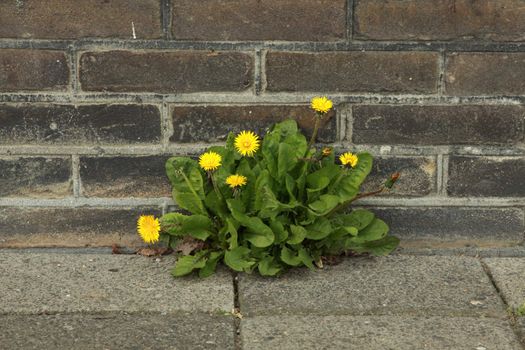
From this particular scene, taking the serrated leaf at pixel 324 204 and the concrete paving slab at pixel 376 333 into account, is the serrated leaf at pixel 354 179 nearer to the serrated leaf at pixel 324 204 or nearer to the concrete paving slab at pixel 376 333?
the serrated leaf at pixel 324 204

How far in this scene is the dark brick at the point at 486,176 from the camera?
2.61 m

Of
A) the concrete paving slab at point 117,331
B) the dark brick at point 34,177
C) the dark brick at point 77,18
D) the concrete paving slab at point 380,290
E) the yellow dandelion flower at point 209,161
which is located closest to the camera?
the concrete paving slab at point 117,331

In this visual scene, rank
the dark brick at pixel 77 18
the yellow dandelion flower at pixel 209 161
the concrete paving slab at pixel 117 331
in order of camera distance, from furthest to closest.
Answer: the dark brick at pixel 77 18 → the yellow dandelion flower at pixel 209 161 → the concrete paving slab at pixel 117 331

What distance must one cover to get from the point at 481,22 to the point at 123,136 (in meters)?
1.09

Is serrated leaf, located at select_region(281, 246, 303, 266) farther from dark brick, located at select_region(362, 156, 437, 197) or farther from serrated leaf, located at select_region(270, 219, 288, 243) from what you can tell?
dark brick, located at select_region(362, 156, 437, 197)

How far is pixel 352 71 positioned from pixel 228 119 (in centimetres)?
39

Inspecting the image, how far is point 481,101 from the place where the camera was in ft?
8.43

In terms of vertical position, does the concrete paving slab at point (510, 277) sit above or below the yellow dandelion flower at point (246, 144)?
below

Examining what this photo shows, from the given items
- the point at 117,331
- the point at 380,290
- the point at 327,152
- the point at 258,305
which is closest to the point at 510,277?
the point at 380,290

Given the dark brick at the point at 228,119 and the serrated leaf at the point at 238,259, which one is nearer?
the serrated leaf at the point at 238,259

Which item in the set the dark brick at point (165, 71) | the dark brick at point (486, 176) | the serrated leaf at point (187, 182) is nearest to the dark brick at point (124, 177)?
the serrated leaf at point (187, 182)

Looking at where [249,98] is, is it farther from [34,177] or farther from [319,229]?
[34,177]

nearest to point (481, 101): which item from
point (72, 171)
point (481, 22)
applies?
point (481, 22)

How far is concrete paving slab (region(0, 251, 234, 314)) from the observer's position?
2236mm
